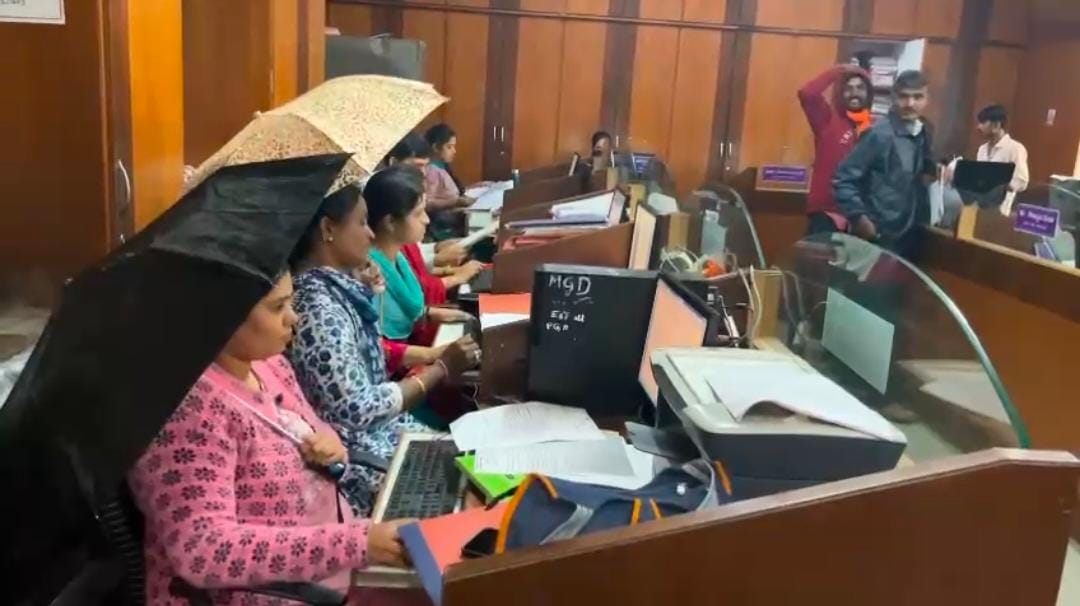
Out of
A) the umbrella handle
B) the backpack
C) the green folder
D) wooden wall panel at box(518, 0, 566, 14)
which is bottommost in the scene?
the green folder

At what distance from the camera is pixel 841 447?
47.7 inches

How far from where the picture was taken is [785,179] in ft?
23.9

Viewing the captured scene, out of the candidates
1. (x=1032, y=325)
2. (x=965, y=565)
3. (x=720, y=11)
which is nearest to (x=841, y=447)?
(x=965, y=565)

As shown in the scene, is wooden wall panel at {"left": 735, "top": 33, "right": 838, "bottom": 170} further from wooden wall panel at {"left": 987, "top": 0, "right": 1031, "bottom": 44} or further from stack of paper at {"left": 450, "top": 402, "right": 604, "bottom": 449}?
stack of paper at {"left": 450, "top": 402, "right": 604, "bottom": 449}

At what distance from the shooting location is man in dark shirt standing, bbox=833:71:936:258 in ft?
14.2

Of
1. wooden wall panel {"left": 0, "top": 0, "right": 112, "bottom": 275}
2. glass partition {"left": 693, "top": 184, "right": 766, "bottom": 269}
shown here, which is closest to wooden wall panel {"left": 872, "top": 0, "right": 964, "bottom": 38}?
glass partition {"left": 693, "top": 184, "right": 766, "bottom": 269}

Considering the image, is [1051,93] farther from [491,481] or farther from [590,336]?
[491,481]

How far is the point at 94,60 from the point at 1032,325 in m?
3.39

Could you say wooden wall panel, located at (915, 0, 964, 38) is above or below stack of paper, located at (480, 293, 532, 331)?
above

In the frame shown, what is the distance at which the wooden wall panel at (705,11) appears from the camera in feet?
23.6

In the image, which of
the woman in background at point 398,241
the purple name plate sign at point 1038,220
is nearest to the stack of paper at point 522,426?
the woman in background at point 398,241

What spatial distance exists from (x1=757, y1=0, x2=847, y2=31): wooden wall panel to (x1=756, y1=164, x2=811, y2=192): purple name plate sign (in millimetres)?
1050

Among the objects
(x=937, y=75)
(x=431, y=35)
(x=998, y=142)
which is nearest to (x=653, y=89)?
(x=431, y=35)

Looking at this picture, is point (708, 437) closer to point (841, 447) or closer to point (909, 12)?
point (841, 447)
